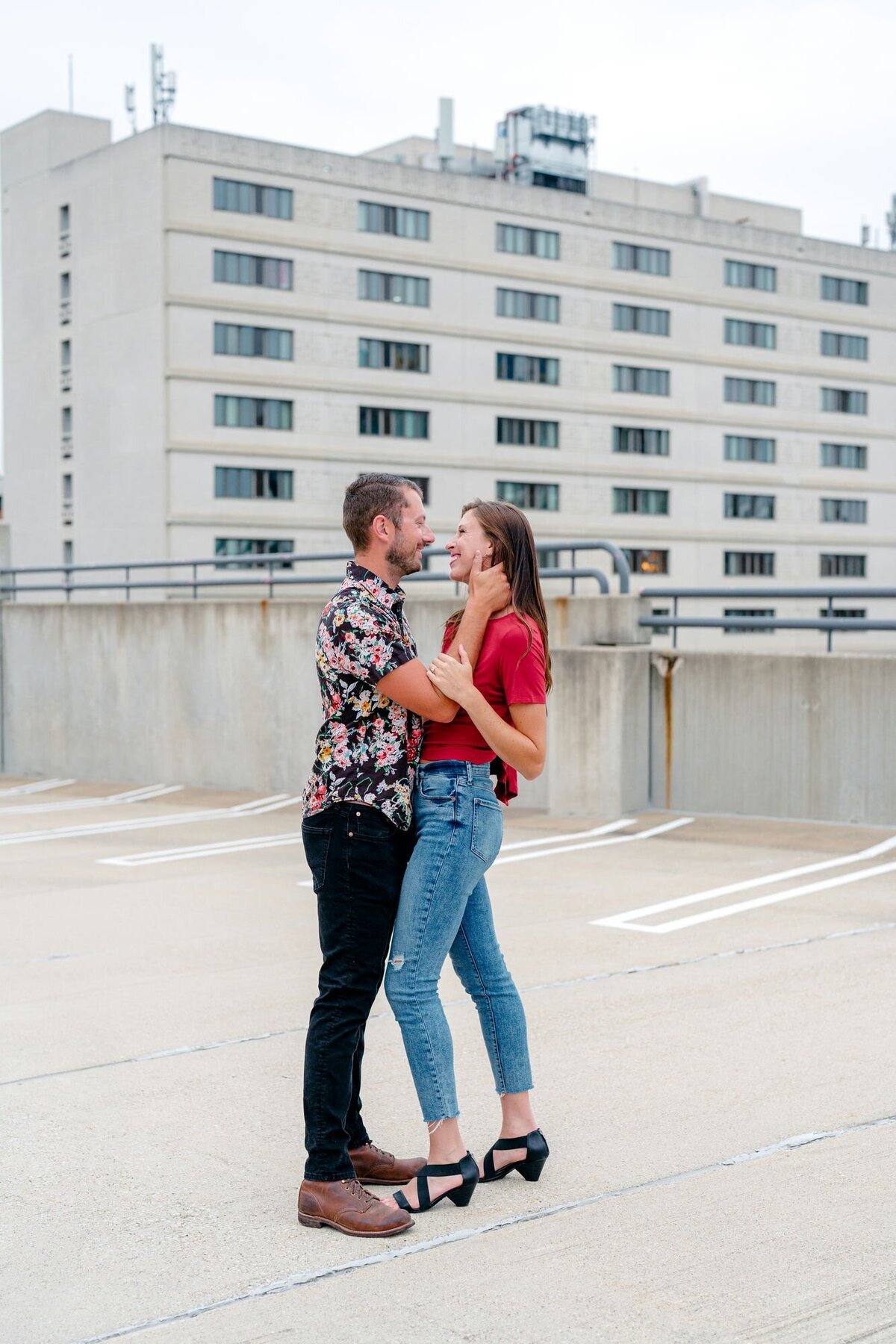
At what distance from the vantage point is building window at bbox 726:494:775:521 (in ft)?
267

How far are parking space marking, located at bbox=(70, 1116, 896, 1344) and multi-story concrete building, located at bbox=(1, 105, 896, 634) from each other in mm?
58217

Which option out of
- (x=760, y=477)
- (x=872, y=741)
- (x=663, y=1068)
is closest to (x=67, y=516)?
(x=760, y=477)

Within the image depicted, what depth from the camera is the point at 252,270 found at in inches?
2510

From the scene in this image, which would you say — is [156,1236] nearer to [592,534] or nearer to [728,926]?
[728,926]

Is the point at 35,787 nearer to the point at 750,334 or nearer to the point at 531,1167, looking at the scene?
the point at 531,1167

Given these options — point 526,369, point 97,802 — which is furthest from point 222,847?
point 526,369

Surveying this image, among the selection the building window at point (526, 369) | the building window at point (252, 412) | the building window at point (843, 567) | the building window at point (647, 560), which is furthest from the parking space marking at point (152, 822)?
the building window at point (843, 567)

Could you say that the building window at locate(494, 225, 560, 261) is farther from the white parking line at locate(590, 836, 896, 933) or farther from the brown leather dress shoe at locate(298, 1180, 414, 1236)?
the brown leather dress shoe at locate(298, 1180, 414, 1236)

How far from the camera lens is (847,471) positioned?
86.8m

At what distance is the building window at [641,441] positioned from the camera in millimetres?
76500

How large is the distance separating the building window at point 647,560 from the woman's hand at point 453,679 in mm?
69282

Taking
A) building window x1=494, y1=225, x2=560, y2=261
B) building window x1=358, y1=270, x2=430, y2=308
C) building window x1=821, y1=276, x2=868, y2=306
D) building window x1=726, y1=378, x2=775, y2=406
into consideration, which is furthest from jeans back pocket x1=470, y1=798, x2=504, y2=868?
building window x1=821, y1=276, x2=868, y2=306

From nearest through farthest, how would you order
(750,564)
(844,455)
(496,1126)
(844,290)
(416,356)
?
(496,1126) → (416,356) → (750,564) → (844,290) → (844,455)

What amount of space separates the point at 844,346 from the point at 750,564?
47.1 feet
